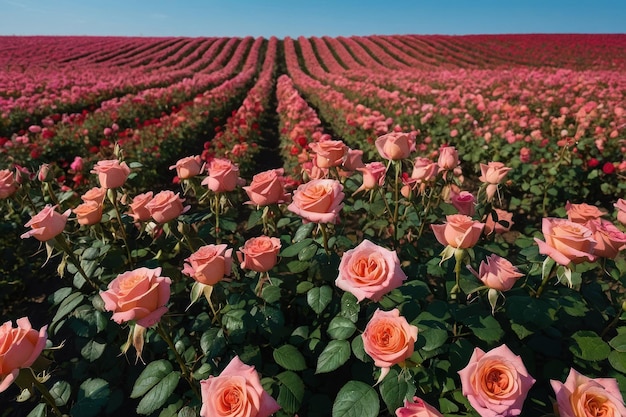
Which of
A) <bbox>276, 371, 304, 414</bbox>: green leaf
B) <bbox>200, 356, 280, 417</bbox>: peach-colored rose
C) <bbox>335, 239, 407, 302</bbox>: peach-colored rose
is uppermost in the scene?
<bbox>335, 239, 407, 302</bbox>: peach-colored rose

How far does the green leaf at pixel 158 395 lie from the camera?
3.85ft

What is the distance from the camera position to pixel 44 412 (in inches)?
48.0

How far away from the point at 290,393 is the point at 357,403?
25 centimetres

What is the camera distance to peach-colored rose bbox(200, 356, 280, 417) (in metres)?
0.85

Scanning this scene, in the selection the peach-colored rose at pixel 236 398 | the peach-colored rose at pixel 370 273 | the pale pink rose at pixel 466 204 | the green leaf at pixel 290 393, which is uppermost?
the peach-colored rose at pixel 370 273

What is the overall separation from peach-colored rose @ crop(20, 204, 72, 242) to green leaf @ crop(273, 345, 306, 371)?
96 centimetres

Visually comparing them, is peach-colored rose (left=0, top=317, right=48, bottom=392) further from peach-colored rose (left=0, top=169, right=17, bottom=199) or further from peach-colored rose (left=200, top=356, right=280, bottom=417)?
peach-colored rose (left=0, top=169, right=17, bottom=199)

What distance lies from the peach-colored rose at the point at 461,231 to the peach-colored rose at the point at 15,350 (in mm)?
1285

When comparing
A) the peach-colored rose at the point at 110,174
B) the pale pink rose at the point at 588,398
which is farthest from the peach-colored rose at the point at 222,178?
the pale pink rose at the point at 588,398

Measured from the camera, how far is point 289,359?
4.09 ft

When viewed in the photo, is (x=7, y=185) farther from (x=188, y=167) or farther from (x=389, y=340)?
(x=389, y=340)

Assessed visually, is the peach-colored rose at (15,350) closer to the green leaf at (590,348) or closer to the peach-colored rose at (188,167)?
the peach-colored rose at (188,167)

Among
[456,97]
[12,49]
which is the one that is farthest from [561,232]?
[12,49]

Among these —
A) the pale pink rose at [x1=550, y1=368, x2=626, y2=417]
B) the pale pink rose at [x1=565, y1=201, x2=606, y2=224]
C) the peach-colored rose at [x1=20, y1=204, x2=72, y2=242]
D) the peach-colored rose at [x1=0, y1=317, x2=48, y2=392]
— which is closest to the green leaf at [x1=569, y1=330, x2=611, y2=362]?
the pale pink rose at [x1=550, y1=368, x2=626, y2=417]
